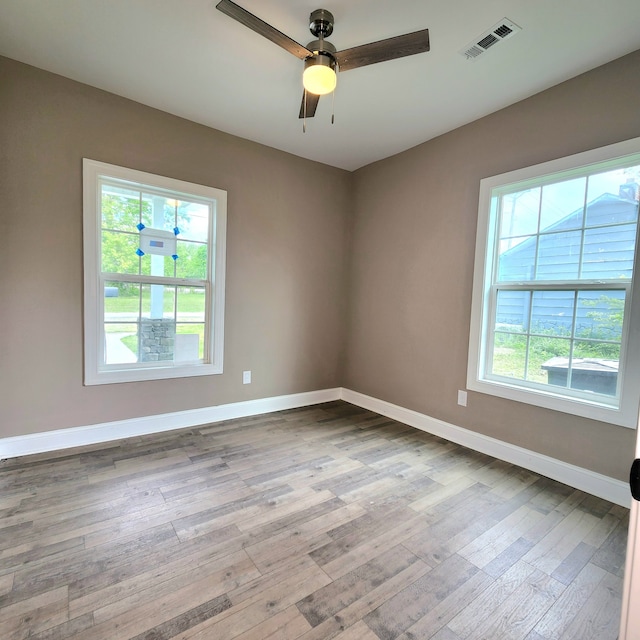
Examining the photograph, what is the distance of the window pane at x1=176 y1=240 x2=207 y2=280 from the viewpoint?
3072 mm

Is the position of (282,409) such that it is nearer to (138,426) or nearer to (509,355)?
(138,426)

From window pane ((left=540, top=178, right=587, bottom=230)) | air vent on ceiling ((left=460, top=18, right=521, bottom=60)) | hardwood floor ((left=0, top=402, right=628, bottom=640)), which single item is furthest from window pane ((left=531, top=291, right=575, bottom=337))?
air vent on ceiling ((left=460, top=18, right=521, bottom=60))

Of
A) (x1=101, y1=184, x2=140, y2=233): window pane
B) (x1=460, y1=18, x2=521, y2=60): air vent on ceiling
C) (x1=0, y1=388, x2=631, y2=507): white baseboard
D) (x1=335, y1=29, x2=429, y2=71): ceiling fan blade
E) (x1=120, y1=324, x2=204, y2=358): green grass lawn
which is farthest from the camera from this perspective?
(x1=120, y1=324, x2=204, y2=358): green grass lawn

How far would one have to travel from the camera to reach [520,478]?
2395 millimetres

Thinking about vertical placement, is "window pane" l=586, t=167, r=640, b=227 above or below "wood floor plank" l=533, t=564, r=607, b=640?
above

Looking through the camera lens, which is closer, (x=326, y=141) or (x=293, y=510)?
(x=293, y=510)

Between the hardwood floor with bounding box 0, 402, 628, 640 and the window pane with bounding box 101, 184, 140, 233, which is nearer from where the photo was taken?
the hardwood floor with bounding box 0, 402, 628, 640

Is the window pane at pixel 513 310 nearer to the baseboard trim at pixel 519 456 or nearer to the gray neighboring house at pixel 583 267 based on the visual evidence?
the gray neighboring house at pixel 583 267

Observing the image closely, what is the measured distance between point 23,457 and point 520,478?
362cm

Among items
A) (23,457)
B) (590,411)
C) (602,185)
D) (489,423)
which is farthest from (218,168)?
(590,411)

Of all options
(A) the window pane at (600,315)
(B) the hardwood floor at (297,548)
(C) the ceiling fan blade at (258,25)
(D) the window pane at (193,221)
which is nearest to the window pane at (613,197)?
(A) the window pane at (600,315)

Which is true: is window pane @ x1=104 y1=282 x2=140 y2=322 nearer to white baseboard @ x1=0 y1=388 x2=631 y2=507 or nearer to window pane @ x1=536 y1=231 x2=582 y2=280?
white baseboard @ x1=0 y1=388 x2=631 y2=507

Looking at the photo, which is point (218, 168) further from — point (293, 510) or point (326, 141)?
point (293, 510)

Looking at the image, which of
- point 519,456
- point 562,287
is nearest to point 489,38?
point 562,287
